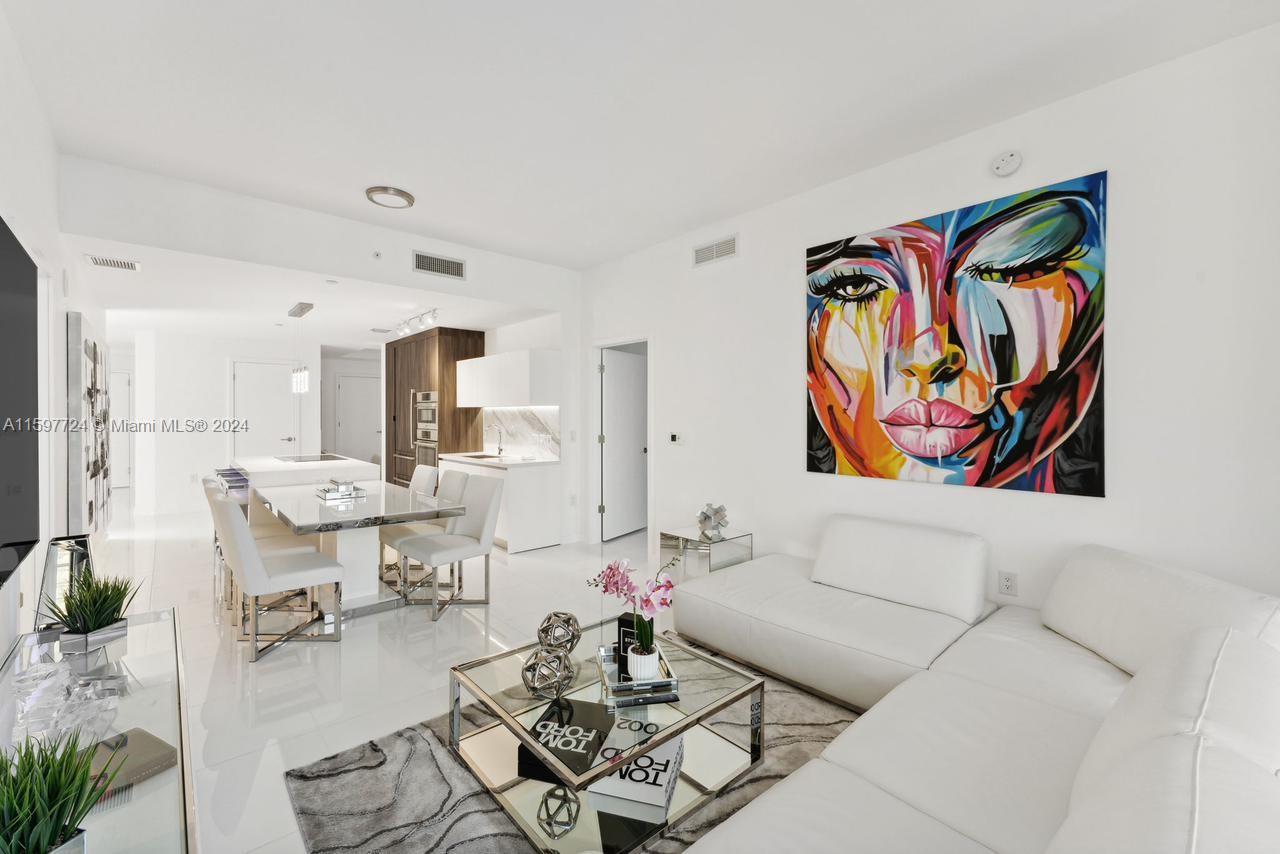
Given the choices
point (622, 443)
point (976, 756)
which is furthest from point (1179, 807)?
point (622, 443)

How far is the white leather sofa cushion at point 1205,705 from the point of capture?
3.22ft

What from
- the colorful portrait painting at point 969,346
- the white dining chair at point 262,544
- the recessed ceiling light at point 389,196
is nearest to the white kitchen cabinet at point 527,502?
the white dining chair at point 262,544

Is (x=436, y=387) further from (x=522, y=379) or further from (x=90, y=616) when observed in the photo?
(x=90, y=616)

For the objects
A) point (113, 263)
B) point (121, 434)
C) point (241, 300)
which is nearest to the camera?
point (113, 263)

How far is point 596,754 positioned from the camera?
1622mm

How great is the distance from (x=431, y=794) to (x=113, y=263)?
14.0ft

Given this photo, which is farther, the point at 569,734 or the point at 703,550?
the point at 703,550

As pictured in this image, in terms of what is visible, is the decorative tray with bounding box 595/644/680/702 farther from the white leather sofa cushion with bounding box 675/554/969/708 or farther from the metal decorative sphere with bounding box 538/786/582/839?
the white leather sofa cushion with bounding box 675/554/969/708

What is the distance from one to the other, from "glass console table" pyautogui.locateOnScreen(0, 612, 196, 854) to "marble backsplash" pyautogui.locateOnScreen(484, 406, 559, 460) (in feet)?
12.8

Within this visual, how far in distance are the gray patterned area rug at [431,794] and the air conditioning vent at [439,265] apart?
11.6ft

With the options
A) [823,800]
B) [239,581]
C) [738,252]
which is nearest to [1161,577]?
[823,800]

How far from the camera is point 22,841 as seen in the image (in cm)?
89

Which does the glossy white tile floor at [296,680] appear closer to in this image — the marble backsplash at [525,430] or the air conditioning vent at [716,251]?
the marble backsplash at [525,430]

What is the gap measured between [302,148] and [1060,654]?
4.33 meters
